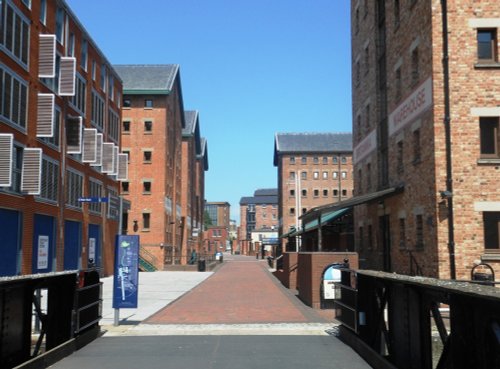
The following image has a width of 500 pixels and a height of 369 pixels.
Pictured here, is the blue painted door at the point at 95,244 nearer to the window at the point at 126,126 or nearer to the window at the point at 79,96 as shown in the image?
the window at the point at 79,96

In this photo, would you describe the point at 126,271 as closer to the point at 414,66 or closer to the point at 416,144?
the point at 416,144

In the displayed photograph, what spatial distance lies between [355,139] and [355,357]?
2366 cm

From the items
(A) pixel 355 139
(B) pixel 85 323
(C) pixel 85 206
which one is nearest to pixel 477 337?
(B) pixel 85 323

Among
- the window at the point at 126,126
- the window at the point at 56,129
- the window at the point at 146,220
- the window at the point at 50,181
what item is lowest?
the window at the point at 146,220

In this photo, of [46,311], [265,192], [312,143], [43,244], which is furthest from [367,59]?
[265,192]

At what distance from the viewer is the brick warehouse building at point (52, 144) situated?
23.5m

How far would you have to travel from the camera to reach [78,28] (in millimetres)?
33312

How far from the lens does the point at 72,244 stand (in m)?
32.3

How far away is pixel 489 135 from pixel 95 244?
85.5 feet

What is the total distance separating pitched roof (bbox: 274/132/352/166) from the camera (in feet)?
332

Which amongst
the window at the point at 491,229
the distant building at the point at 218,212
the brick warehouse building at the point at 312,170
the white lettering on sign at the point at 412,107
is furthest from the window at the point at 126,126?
the distant building at the point at 218,212

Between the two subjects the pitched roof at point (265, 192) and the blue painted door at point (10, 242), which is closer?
the blue painted door at point (10, 242)

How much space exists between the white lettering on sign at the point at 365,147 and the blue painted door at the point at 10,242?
626 inches

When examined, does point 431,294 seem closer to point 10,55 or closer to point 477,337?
point 477,337
